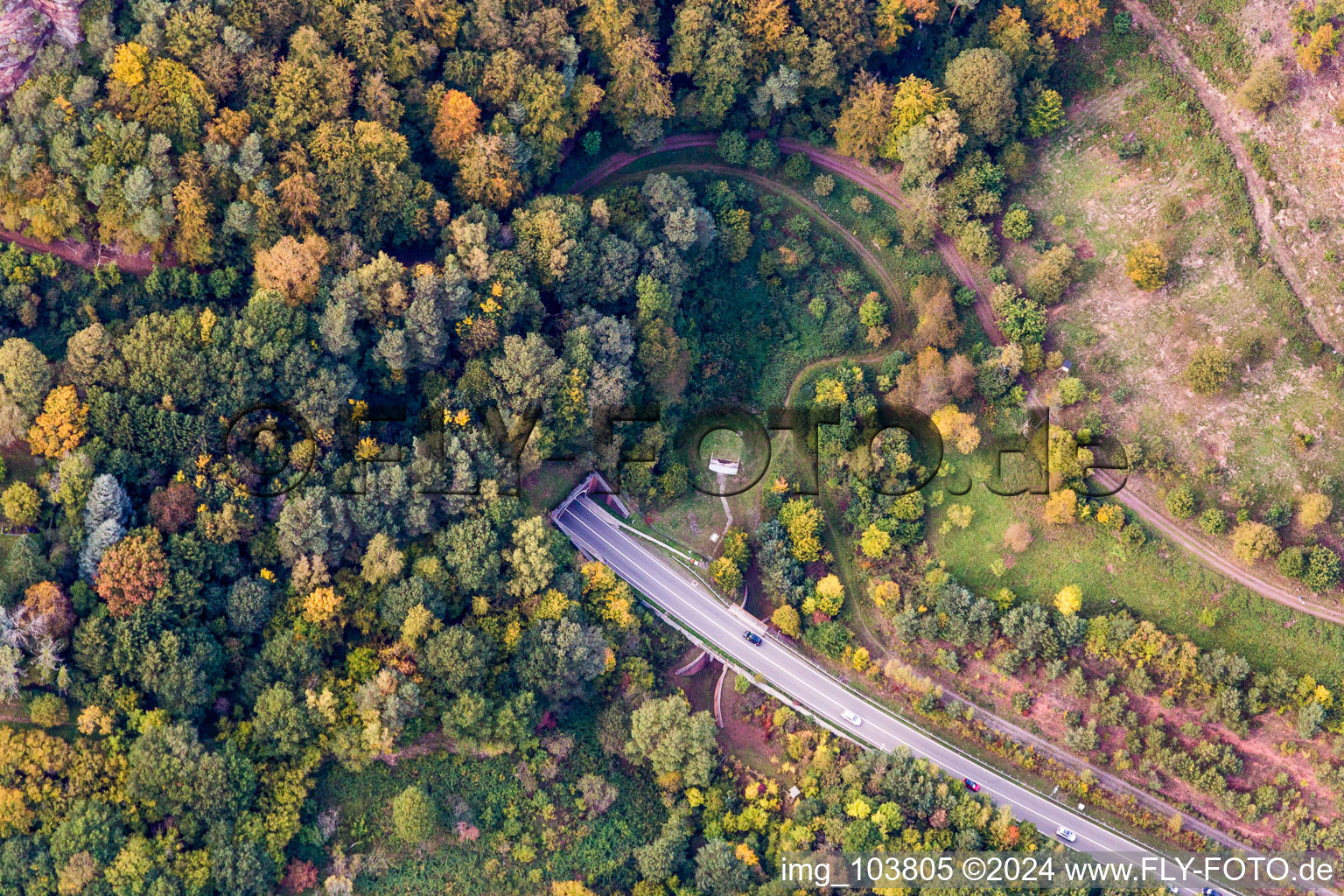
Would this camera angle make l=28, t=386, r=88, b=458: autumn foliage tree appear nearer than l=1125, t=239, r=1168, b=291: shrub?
Yes

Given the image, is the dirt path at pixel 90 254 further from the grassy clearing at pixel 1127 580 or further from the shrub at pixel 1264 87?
the shrub at pixel 1264 87

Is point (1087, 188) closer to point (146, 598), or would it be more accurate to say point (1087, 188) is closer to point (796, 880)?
point (796, 880)

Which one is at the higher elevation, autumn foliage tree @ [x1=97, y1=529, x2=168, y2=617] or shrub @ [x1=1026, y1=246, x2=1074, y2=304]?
shrub @ [x1=1026, y1=246, x2=1074, y2=304]

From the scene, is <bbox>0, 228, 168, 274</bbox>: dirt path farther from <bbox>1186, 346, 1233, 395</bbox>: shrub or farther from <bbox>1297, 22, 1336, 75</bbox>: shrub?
<bbox>1297, 22, 1336, 75</bbox>: shrub

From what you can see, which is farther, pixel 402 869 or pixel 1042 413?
pixel 1042 413

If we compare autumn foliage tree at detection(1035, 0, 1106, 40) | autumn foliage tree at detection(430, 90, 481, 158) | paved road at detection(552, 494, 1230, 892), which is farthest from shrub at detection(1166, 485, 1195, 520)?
autumn foliage tree at detection(430, 90, 481, 158)

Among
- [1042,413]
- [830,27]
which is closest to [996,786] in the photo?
[1042,413]

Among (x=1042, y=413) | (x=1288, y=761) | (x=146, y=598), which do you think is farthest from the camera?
(x=1042, y=413)
